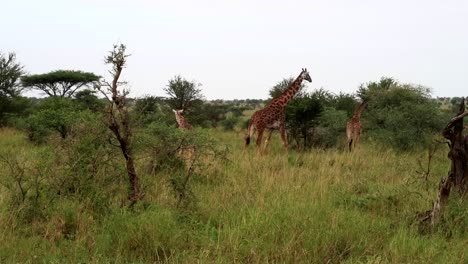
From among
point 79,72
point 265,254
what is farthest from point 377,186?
point 79,72

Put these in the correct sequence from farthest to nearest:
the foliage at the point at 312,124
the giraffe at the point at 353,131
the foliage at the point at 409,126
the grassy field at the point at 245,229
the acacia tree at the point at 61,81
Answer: the acacia tree at the point at 61,81 → the foliage at the point at 312,124 → the giraffe at the point at 353,131 → the foliage at the point at 409,126 → the grassy field at the point at 245,229

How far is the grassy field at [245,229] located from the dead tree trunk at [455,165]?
14cm

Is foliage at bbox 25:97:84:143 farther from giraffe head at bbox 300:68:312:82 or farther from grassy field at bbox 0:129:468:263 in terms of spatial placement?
giraffe head at bbox 300:68:312:82

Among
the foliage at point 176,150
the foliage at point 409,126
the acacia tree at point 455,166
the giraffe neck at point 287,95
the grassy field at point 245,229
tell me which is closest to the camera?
the grassy field at point 245,229

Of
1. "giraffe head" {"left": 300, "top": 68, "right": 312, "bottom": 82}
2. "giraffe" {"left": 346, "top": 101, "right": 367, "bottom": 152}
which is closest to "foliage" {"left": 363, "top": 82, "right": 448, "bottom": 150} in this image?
"giraffe" {"left": 346, "top": 101, "right": 367, "bottom": 152}

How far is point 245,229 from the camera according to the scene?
394cm

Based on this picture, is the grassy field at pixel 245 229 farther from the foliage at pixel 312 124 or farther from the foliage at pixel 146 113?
the foliage at pixel 312 124

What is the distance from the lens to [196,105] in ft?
67.5

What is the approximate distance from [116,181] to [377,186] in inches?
138

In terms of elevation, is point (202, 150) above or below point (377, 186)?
above

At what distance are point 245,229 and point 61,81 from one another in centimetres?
2100

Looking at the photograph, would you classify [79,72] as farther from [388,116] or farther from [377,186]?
[377,186]

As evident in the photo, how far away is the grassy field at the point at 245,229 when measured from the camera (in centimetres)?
354

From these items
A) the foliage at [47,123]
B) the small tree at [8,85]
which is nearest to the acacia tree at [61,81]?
the small tree at [8,85]
